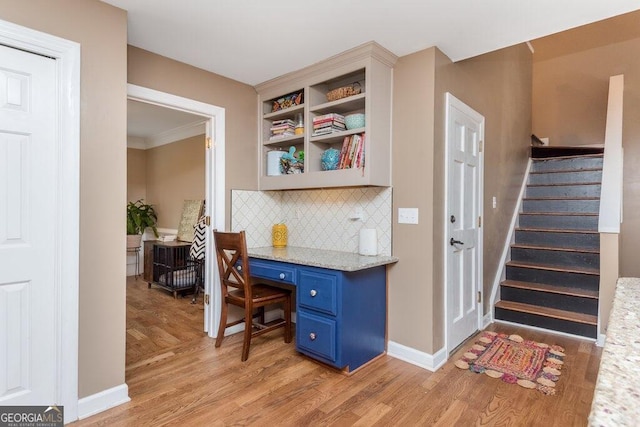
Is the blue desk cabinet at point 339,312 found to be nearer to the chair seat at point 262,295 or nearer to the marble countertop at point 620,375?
the chair seat at point 262,295

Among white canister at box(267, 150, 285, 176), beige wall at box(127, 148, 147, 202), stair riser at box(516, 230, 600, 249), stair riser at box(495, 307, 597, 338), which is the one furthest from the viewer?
beige wall at box(127, 148, 147, 202)

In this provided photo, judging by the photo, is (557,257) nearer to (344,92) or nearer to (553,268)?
(553,268)

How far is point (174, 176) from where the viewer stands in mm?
5559

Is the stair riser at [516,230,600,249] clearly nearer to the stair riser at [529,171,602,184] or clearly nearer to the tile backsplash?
the stair riser at [529,171,602,184]

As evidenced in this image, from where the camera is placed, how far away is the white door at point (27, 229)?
1668 millimetres

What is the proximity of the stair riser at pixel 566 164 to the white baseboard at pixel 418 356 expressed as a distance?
3.66 metres

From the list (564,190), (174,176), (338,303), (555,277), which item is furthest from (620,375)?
(174,176)

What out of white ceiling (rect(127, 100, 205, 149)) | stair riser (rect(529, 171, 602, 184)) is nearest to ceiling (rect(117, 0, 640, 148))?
white ceiling (rect(127, 100, 205, 149))

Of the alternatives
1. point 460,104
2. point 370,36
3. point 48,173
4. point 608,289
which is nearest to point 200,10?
point 370,36

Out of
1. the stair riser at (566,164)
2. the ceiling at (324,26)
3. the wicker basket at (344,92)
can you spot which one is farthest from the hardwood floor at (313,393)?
the stair riser at (566,164)

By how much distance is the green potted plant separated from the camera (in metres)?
5.49

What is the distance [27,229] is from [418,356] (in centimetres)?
255

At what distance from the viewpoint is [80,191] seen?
6.06 feet

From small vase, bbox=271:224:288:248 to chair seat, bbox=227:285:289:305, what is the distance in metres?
0.51
